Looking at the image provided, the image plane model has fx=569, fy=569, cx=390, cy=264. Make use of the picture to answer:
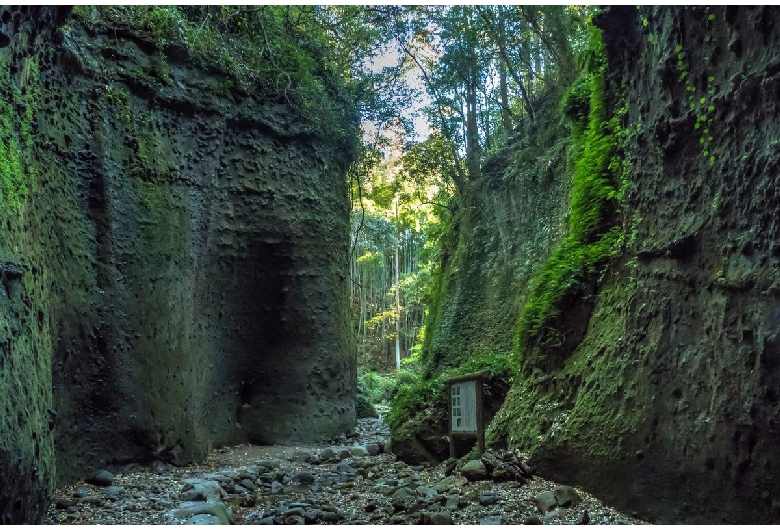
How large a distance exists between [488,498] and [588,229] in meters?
3.80

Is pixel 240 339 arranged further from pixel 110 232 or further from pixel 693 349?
pixel 693 349

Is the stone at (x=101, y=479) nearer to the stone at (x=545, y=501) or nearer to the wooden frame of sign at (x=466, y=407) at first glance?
the wooden frame of sign at (x=466, y=407)

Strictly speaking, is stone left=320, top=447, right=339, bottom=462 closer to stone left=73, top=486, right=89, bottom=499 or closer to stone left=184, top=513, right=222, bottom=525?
stone left=73, top=486, right=89, bottom=499

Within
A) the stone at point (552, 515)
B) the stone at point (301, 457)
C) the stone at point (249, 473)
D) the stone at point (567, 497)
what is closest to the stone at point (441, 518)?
the stone at point (552, 515)

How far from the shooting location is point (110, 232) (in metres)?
8.95

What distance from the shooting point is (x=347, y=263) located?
14172 millimetres

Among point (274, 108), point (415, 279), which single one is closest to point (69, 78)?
point (274, 108)

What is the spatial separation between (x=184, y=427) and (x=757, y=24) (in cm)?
949

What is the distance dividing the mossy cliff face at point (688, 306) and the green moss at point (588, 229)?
43cm

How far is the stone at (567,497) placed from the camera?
550 centimetres

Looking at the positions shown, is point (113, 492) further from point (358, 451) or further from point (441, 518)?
point (358, 451)

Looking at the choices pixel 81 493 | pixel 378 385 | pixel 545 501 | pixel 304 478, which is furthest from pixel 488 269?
pixel 378 385

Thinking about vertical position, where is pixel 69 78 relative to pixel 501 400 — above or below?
above

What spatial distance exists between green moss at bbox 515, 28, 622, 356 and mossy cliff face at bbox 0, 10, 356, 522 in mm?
5908
